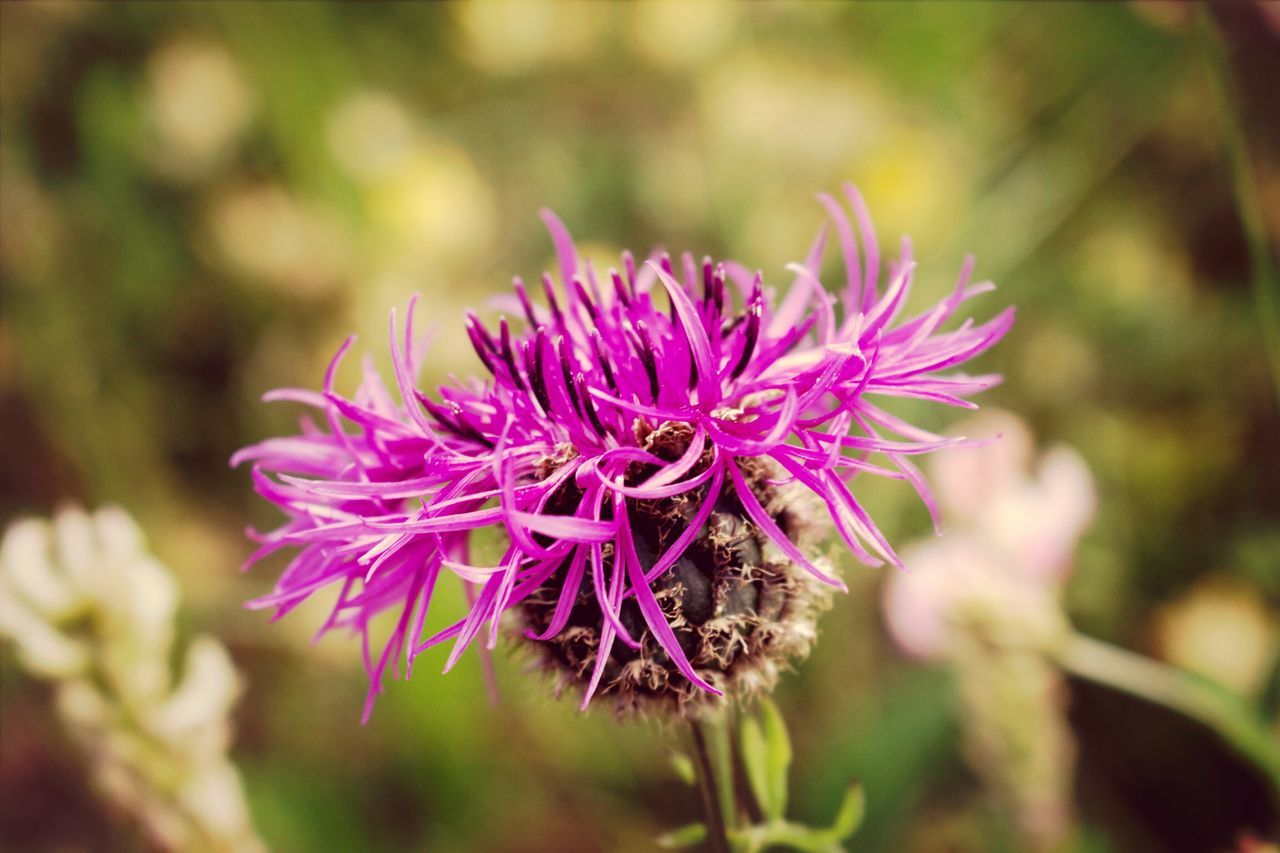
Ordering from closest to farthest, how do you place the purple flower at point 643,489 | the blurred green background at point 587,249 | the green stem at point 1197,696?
the purple flower at point 643,489 → the green stem at point 1197,696 → the blurred green background at point 587,249

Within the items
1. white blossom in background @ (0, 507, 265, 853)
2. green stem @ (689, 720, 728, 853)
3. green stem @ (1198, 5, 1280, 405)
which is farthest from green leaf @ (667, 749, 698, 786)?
green stem @ (1198, 5, 1280, 405)

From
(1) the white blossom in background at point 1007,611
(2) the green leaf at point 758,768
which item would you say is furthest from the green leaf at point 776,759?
(1) the white blossom in background at point 1007,611

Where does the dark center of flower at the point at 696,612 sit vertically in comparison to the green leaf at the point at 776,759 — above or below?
above

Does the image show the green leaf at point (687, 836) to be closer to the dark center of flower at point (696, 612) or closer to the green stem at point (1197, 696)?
the dark center of flower at point (696, 612)

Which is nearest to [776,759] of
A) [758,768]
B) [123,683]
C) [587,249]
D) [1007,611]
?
[758,768]

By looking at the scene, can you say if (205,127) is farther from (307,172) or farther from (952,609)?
(952,609)

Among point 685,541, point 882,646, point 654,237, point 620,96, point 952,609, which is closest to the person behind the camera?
point 685,541

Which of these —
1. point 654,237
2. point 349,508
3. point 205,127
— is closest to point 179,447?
point 205,127

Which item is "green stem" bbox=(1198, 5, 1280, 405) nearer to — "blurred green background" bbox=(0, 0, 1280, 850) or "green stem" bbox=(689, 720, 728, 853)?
"blurred green background" bbox=(0, 0, 1280, 850)
